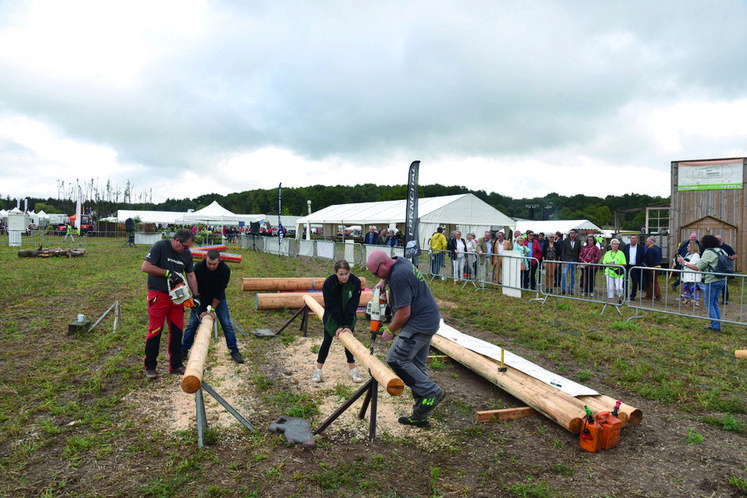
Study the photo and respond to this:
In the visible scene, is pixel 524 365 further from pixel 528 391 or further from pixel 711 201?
pixel 711 201

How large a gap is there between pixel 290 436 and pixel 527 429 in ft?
7.57

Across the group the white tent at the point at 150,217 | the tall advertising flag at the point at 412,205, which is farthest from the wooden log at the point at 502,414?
the white tent at the point at 150,217

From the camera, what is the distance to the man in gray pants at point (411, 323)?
12.7 ft

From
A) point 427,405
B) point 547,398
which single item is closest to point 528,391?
point 547,398

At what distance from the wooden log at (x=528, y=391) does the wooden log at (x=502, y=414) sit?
0.12m

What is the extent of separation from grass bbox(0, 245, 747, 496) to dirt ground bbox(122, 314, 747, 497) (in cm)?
3

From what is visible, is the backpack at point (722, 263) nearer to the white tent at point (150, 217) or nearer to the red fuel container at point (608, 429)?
the red fuel container at point (608, 429)

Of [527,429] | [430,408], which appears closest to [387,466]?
[430,408]

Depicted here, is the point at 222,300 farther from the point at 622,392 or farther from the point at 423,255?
the point at 423,255

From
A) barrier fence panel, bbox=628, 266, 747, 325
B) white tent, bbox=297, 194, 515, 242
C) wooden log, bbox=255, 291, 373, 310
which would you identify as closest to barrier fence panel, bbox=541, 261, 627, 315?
barrier fence panel, bbox=628, 266, 747, 325

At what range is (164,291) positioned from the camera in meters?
5.02

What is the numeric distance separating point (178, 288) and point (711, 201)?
63.8 feet

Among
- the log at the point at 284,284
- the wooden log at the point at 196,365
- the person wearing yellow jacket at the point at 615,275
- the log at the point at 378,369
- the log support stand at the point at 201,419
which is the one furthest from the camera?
the log at the point at 284,284

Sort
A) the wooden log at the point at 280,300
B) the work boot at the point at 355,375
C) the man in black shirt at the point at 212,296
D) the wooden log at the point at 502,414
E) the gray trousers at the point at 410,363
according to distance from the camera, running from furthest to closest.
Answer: the wooden log at the point at 280,300
the man in black shirt at the point at 212,296
the work boot at the point at 355,375
the wooden log at the point at 502,414
the gray trousers at the point at 410,363
